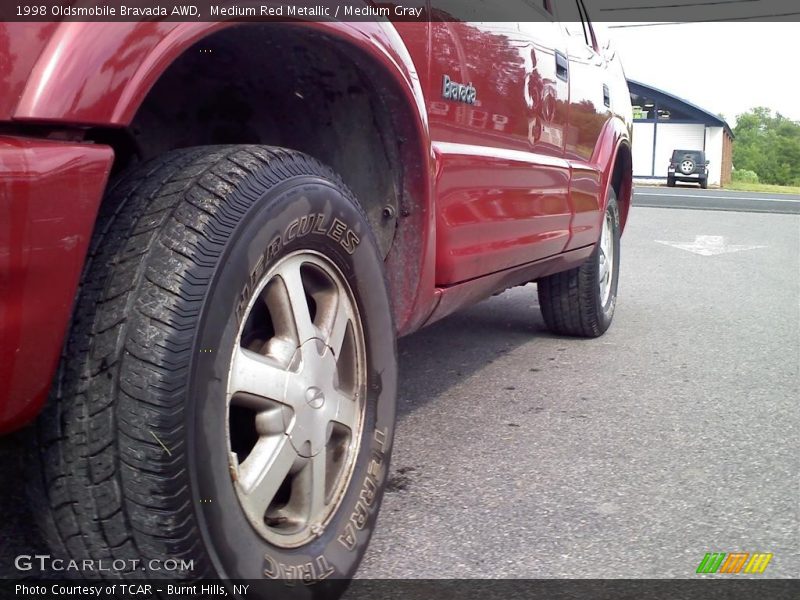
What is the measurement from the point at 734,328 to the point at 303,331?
3.87 metres

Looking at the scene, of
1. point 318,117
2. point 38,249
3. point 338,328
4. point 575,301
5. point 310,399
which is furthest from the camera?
point 575,301

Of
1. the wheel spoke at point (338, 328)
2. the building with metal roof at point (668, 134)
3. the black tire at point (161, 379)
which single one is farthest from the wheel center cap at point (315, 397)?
the building with metal roof at point (668, 134)

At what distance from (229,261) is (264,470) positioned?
39 centimetres

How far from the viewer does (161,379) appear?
1.36m

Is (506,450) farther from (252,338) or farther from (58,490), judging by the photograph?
(58,490)

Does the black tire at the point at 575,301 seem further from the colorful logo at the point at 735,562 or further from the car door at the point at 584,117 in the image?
the colorful logo at the point at 735,562

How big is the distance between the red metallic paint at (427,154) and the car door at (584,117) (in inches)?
0.6

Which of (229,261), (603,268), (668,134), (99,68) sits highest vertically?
(668,134)

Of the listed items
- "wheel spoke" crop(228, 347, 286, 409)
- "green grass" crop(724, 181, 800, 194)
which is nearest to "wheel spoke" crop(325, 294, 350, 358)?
"wheel spoke" crop(228, 347, 286, 409)

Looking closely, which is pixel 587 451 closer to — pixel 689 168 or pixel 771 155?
pixel 689 168

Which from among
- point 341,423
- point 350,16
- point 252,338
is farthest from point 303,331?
point 350,16

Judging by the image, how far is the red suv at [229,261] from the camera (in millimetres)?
1272

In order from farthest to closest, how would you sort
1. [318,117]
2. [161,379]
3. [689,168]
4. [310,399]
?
[689,168], [318,117], [310,399], [161,379]

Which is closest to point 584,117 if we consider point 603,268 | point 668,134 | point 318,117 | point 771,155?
point 603,268
